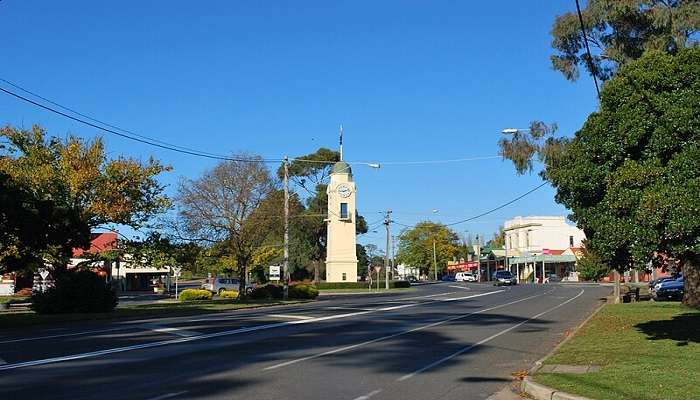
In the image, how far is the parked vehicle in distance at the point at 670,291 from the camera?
36469 mm

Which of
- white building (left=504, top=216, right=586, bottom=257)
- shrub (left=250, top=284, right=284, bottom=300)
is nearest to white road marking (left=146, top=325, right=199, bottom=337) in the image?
shrub (left=250, top=284, right=284, bottom=300)

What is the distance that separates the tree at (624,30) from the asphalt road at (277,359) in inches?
438

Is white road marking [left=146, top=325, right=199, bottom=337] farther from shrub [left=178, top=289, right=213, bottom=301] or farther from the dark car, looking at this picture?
the dark car

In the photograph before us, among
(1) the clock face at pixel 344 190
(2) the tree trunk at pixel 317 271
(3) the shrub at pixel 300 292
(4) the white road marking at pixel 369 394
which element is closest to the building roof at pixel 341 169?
(1) the clock face at pixel 344 190

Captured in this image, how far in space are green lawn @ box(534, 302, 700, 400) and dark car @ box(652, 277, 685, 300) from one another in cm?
1678

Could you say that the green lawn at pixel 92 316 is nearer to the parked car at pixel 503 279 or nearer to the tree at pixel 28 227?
the tree at pixel 28 227

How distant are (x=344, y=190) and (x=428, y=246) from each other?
217ft

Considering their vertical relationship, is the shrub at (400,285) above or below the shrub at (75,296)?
below

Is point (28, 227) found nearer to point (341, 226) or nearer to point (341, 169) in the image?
point (341, 226)

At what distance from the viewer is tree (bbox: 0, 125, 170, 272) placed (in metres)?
33.6

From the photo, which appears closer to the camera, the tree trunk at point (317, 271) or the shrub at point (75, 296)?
the shrub at point (75, 296)

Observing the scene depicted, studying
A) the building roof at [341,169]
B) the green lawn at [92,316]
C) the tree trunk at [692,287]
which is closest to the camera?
the tree trunk at [692,287]

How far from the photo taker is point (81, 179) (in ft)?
112

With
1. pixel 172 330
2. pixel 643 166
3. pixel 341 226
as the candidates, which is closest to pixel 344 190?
pixel 341 226
